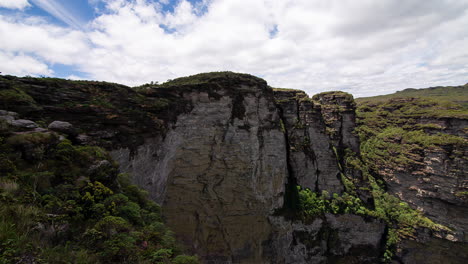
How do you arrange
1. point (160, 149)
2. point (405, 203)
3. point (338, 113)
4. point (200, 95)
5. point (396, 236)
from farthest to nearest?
point (338, 113) → point (405, 203) → point (396, 236) → point (200, 95) → point (160, 149)

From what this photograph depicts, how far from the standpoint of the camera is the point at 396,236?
3231cm

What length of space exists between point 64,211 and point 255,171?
2185 centimetres

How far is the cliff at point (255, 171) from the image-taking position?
1708 centimetres

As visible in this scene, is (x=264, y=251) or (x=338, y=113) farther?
(x=338, y=113)

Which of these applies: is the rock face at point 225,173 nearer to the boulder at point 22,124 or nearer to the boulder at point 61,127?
the boulder at point 61,127

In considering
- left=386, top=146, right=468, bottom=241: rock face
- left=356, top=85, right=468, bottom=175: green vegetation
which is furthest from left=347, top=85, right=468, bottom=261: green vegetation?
left=386, top=146, right=468, bottom=241: rock face

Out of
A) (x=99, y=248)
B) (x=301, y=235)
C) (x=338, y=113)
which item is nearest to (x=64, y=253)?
(x=99, y=248)

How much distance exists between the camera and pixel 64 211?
20.4 ft

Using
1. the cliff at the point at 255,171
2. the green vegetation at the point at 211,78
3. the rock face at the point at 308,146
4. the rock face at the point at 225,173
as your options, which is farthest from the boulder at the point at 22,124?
the rock face at the point at 308,146

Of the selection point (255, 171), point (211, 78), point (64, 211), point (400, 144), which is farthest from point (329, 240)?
point (64, 211)

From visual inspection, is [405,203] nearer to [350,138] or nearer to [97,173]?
[350,138]

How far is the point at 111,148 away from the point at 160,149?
5.04m

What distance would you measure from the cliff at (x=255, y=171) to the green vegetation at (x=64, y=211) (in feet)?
11.7

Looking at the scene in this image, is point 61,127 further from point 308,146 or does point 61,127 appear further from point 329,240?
point 329,240
